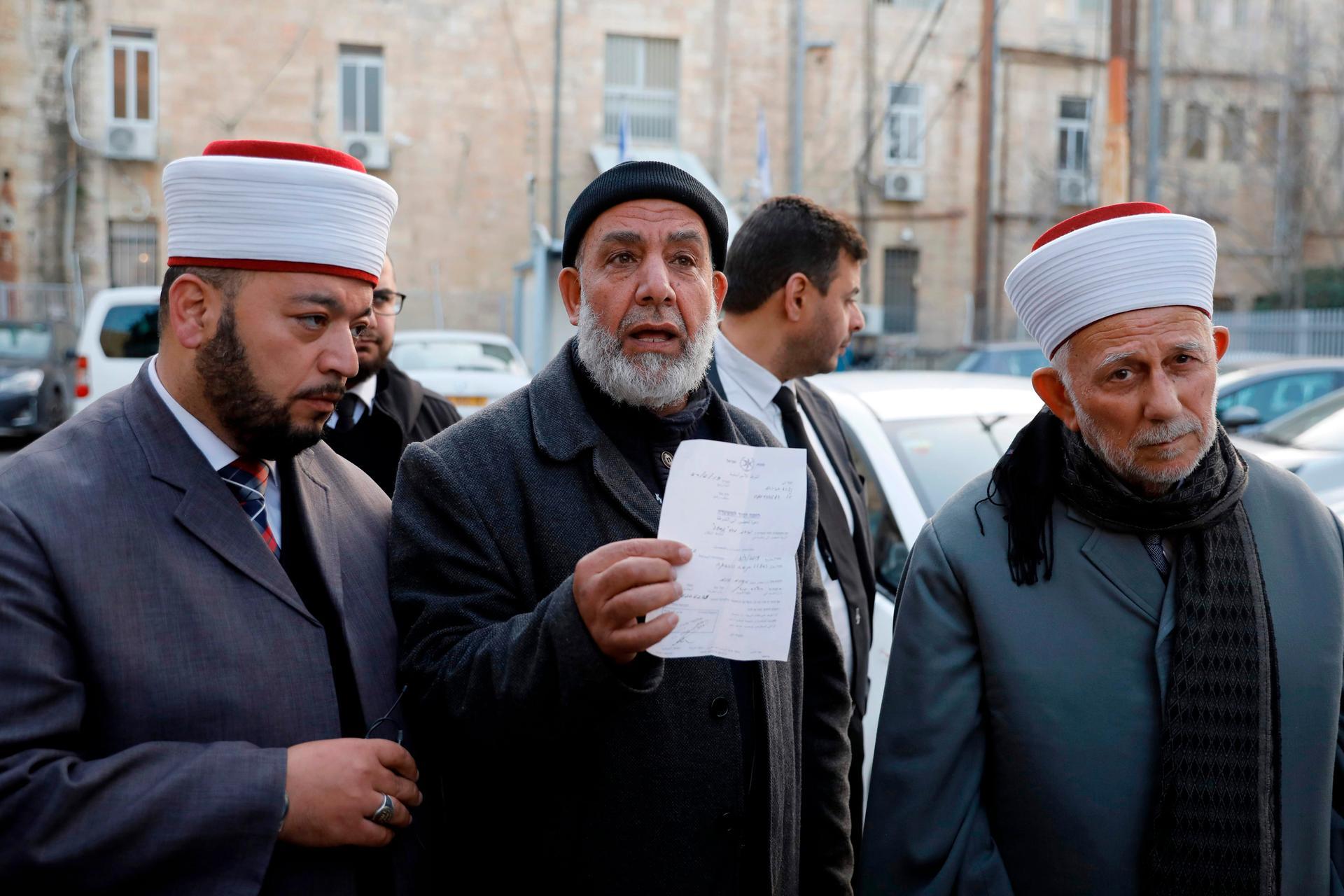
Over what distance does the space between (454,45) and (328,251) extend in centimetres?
2217

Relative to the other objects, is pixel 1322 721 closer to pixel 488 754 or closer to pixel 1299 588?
pixel 1299 588

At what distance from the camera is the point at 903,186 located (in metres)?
24.8

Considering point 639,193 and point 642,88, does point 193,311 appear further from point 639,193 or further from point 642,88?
point 642,88

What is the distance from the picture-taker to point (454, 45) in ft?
74.5

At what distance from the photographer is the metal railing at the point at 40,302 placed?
2109 cm

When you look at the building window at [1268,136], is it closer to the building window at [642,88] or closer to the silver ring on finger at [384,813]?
the building window at [642,88]

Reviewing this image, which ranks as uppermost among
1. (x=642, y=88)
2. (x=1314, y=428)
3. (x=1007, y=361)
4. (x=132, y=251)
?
(x=642, y=88)

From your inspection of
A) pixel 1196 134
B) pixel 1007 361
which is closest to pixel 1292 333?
pixel 1196 134

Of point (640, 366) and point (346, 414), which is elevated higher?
point (640, 366)

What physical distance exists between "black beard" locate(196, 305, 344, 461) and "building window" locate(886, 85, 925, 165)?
24494mm

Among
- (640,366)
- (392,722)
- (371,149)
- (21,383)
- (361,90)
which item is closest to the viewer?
(392,722)

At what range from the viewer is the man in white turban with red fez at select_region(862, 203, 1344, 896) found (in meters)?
2.14

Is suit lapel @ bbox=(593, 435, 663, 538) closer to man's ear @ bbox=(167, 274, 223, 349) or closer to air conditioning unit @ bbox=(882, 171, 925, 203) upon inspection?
man's ear @ bbox=(167, 274, 223, 349)

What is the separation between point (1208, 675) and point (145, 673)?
6.08 feet
